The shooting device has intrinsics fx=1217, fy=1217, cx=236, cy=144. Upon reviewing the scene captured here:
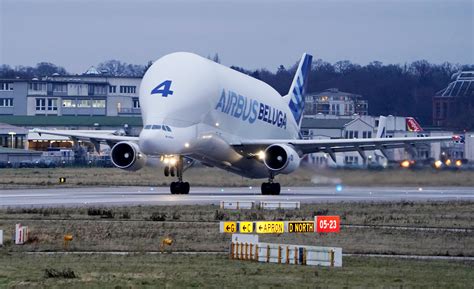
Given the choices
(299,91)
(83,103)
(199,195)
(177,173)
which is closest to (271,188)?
(199,195)

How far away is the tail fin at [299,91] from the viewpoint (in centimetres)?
7262

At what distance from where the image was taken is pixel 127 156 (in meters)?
59.5

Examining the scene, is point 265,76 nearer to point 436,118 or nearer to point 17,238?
point 436,118

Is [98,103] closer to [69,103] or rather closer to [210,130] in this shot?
[69,103]

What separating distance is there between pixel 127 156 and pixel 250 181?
65.0ft

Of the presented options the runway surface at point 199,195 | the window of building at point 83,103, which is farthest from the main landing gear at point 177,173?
the window of building at point 83,103

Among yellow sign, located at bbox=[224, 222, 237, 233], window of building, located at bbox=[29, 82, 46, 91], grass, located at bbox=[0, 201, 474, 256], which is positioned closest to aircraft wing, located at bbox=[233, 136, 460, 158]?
grass, located at bbox=[0, 201, 474, 256]

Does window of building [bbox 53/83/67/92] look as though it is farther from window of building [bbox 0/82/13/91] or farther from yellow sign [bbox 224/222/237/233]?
yellow sign [bbox 224/222/237/233]

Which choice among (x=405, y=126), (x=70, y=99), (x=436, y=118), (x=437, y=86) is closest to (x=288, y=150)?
(x=405, y=126)

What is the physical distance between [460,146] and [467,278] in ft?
211

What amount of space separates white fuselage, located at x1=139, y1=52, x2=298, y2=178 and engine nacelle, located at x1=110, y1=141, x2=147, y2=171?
8.22ft

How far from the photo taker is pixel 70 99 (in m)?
165

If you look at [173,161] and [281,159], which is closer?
[173,161]

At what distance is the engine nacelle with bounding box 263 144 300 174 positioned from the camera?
5975cm
